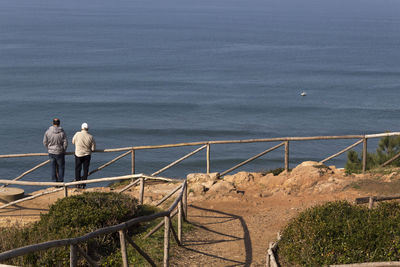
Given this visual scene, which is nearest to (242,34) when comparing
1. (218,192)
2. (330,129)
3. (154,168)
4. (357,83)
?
(357,83)

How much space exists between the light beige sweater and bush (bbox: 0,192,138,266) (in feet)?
14.0

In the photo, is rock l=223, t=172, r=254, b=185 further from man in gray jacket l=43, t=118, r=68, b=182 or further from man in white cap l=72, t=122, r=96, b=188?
man in gray jacket l=43, t=118, r=68, b=182

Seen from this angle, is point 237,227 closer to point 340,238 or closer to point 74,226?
point 340,238

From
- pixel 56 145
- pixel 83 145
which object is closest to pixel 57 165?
pixel 56 145

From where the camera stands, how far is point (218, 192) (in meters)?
14.3

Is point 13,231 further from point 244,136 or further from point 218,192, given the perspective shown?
point 244,136

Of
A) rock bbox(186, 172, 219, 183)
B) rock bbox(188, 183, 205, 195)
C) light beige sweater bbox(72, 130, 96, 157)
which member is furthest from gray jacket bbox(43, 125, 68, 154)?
rock bbox(188, 183, 205, 195)

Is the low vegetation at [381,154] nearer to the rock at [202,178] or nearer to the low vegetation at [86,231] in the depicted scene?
the rock at [202,178]

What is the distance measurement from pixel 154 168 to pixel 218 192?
2993 cm

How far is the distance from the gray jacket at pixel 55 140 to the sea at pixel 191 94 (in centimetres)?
2487

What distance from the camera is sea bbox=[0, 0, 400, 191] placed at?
48875 millimetres

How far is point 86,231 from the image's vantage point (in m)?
9.96

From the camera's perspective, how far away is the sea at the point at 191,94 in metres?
48.9

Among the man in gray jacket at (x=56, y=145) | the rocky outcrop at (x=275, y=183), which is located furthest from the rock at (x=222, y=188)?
the man in gray jacket at (x=56, y=145)
